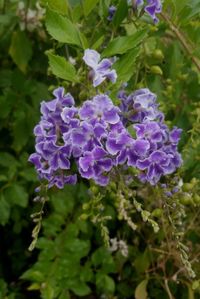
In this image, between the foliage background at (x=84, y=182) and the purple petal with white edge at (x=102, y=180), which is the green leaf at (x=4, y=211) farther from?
the purple petal with white edge at (x=102, y=180)

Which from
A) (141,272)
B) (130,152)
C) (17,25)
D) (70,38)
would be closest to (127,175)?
(130,152)

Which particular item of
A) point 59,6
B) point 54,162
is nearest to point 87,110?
point 54,162

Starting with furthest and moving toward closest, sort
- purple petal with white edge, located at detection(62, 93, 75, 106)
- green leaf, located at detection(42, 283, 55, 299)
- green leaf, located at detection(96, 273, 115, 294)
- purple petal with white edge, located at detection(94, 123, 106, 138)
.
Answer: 1. green leaf, located at detection(96, 273, 115, 294)
2. green leaf, located at detection(42, 283, 55, 299)
3. purple petal with white edge, located at detection(62, 93, 75, 106)
4. purple petal with white edge, located at detection(94, 123, 106, 138)

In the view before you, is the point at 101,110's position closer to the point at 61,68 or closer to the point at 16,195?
the point at 61,68

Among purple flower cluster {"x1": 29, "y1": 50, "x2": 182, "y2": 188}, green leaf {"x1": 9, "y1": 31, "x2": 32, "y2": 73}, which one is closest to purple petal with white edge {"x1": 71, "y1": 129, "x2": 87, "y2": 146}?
purple flower cluster {"x1": 29, "y1": 50, "x2": 182, "y2": 188}

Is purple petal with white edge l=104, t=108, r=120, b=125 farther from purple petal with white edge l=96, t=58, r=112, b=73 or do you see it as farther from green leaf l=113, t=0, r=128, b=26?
green leaf l=113, t=0, r=128, b=26

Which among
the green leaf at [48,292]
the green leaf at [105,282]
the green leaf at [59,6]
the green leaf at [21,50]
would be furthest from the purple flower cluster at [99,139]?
the green leaf at [21,50]

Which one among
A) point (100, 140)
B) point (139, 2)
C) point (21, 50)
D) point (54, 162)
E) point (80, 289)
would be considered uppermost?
point (139, 2)
